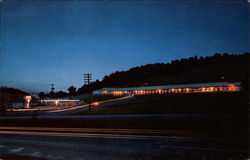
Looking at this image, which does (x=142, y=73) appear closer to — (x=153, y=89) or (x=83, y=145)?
(x=153, y=89)

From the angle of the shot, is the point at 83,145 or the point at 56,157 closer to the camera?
the point at 56,157

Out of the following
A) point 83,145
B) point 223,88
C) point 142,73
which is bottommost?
point 83,145

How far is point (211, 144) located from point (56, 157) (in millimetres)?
7844

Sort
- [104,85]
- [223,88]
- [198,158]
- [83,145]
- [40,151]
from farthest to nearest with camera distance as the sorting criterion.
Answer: [104,85], [223,88], [83,145], [40,151], [198,158]

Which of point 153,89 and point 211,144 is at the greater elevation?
point 153,89

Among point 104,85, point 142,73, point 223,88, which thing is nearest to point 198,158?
point 223,88

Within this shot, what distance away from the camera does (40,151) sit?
9.35 m

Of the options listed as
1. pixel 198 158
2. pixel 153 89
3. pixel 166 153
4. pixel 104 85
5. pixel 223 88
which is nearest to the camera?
pixel 198 158

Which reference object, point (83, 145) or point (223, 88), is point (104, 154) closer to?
point (83, 145)

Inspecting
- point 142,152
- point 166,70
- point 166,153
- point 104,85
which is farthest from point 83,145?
point 166,70

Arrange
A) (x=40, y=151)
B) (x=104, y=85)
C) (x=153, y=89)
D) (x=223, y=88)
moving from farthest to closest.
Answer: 1. (x=104, y=85)
2. (x=153, y=89)
3. (x=223, y=88)
4. (x=40, y=151)

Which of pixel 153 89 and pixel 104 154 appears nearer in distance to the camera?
pixel 104 154

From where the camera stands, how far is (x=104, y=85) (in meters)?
148

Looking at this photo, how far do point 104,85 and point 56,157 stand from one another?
141 metres
